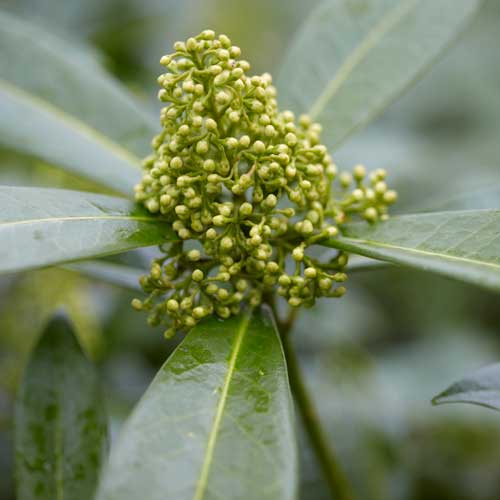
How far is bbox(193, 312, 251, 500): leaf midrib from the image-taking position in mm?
1219

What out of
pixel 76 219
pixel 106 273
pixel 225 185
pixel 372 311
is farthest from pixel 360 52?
pixel 372 311

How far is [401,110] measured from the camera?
5.52 m

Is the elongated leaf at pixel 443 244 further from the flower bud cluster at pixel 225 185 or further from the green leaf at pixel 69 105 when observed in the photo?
the green leaf at pixel 69 105

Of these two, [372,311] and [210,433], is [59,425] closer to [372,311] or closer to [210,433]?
[210,433]

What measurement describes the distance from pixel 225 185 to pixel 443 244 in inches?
20.9

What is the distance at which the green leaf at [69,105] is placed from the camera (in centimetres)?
222

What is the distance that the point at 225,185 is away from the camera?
1.67 metres

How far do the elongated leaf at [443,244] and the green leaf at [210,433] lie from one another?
34 centimetres

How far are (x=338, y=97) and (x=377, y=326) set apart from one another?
2.67 meters

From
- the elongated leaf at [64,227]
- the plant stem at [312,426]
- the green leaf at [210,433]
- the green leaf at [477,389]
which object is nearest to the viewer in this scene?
the green leaf at [210,433]

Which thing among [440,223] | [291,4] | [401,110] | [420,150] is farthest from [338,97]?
[291,4]

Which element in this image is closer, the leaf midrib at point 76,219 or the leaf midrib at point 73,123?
the leaf midrib at point 76,219

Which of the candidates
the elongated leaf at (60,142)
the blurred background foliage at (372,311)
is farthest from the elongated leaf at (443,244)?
the elongated leaf at (60,142)

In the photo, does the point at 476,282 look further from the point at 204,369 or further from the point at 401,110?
the point at 401,110
